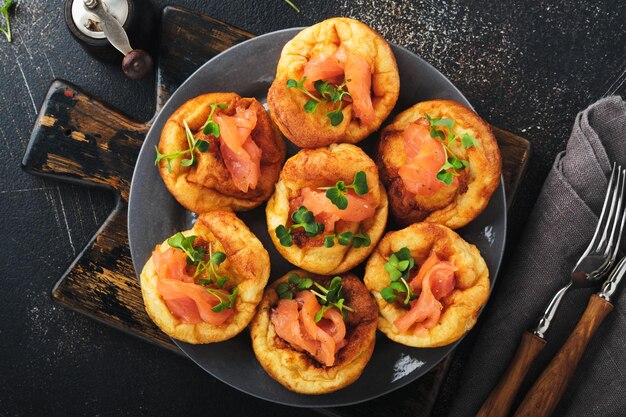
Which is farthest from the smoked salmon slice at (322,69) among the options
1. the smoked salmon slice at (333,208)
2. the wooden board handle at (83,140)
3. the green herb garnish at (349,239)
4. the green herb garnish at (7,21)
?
the green herb garnish at (7,21)

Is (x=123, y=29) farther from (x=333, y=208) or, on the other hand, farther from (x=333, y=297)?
(x=333, y=297)

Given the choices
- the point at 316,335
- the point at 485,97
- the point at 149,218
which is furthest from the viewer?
the point at 485,97

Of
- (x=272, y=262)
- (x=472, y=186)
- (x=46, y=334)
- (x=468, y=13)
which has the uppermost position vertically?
(x=468, y=13)

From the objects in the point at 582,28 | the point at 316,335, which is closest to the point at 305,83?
the point at 316,335

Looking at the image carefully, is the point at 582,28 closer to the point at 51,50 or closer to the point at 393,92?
the point at 393,92

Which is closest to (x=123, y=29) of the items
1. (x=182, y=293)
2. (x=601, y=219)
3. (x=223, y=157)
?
(x=223, y=157)

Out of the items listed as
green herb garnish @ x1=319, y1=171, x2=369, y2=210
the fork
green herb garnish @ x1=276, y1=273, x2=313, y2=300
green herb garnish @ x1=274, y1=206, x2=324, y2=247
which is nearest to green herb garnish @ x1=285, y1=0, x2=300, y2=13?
green herb garnish @ x1=319, y1=171, x2=369, y2=210
